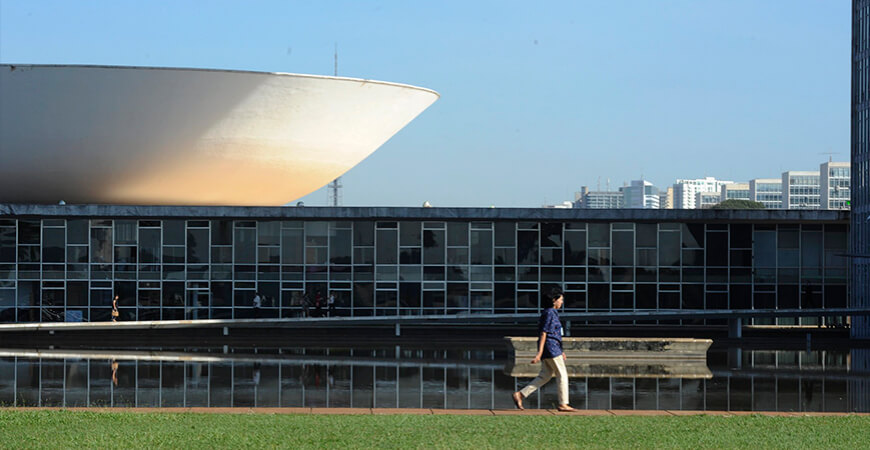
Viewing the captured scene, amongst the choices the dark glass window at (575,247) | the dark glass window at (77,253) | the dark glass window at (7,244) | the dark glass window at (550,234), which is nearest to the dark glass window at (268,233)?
the dark glass window at (77,253)

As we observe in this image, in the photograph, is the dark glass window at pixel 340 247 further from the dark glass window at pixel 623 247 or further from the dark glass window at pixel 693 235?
the dark glass window at pixel 693 235

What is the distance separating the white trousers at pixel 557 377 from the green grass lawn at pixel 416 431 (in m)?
0.94

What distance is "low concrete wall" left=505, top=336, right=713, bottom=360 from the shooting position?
64.7ft

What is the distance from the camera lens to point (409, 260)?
32.5 m

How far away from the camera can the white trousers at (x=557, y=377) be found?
13.1 meters

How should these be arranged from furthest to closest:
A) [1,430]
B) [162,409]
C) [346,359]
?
[346,359] < [162,409] < [1,430]

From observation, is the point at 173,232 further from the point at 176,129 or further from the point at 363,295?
the point at 363,295

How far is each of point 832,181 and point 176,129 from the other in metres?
168

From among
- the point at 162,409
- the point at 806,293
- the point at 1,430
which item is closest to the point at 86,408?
the point at 162,409

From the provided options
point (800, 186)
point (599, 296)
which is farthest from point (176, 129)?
point (800, 186)

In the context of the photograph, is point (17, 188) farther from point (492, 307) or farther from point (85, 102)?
point (492, 307)

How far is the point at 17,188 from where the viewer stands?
33.8m

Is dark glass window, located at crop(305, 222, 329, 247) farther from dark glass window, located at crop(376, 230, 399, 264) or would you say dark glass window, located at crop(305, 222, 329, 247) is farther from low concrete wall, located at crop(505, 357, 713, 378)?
low concrete wall, located at crop(505, 357, 713, 378)

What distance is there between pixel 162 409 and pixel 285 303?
19.8 m
